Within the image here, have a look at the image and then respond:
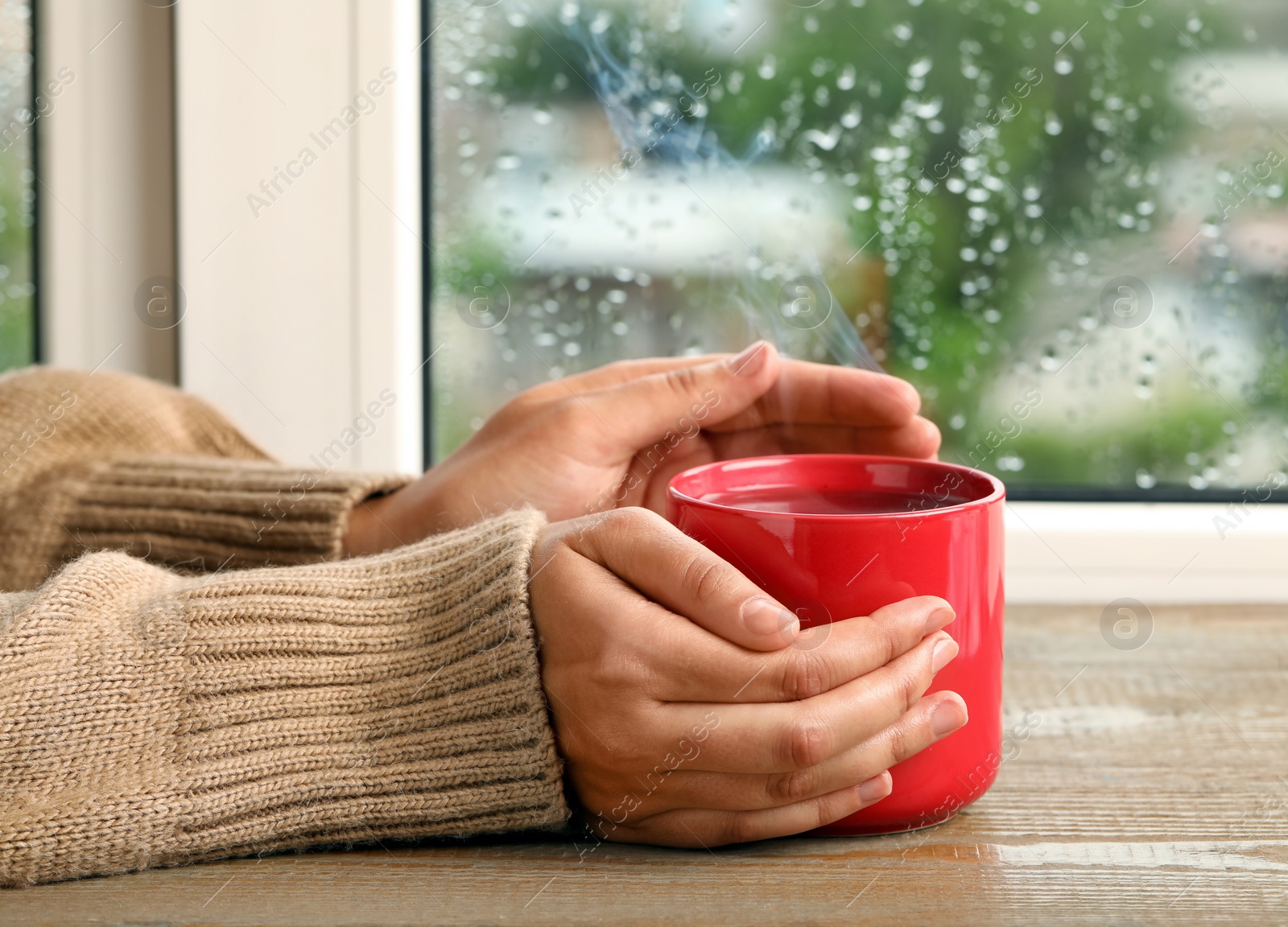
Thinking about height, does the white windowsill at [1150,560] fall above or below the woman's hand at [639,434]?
below

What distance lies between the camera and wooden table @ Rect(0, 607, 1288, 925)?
1.53ft

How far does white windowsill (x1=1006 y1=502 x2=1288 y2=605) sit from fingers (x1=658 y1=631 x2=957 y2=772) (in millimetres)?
568

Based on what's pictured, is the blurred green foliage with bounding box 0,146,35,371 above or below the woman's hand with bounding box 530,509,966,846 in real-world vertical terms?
above

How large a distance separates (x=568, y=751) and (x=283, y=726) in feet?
0.46

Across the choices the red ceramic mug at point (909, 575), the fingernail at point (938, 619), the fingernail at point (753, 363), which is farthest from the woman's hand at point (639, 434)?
the fingernail at point (938, 619)

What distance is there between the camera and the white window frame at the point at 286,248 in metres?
0.99

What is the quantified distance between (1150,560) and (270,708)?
0.81 m

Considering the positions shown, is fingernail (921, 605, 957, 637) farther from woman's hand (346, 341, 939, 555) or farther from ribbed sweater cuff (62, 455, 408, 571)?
ribbed sweater cuff (62, 455, 408, 571)

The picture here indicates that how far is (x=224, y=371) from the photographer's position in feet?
3.41

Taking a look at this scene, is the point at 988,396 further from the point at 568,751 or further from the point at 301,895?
the point at 301,895

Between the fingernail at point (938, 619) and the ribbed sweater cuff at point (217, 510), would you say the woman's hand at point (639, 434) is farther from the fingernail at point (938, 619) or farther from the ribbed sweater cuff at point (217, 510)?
the fingernail at point (938, 619)

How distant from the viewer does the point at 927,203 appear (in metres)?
1.04

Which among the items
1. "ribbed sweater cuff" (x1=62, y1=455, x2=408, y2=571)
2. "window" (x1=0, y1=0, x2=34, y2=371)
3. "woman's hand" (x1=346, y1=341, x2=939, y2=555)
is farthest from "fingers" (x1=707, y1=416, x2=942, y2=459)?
"window" (x1=0, y1=0, x2=34, y2=371)

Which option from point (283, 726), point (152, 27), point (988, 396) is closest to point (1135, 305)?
point (988, 396)
